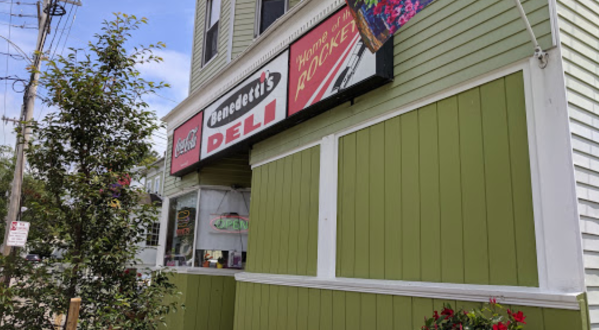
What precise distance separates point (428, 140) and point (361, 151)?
3.20 feet

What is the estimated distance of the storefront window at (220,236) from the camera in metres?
8.91

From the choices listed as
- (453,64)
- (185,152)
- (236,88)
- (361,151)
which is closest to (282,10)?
(236,88)

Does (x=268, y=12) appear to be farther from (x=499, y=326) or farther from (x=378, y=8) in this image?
(x=499, y=326)

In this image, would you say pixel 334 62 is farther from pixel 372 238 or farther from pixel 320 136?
pixel 372 238

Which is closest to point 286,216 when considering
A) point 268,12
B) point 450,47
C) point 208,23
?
point 450,47

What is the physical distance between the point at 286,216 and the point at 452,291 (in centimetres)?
300

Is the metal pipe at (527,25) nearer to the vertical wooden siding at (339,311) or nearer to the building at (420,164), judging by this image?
the building at (420,164)

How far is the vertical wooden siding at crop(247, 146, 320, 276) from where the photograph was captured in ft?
19.8

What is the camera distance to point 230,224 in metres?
9.04

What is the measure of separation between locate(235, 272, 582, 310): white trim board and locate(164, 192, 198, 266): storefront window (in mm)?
3793

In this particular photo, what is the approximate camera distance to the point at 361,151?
5348 mm

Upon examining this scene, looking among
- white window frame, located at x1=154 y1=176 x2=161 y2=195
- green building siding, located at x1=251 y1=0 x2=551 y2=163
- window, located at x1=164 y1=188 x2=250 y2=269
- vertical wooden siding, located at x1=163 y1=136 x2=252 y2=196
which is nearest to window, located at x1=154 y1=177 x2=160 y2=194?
white window frame, located at x1=154 y1=176 x2=161 y2=195

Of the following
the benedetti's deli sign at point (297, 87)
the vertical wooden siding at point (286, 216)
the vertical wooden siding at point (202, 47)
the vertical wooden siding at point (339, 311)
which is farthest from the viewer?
the vertical wooden siding at point (202, 47)

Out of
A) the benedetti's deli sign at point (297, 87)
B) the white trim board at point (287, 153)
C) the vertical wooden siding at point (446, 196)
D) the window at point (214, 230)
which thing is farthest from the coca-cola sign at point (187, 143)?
the vertical wooden siding at point (446, 196)
